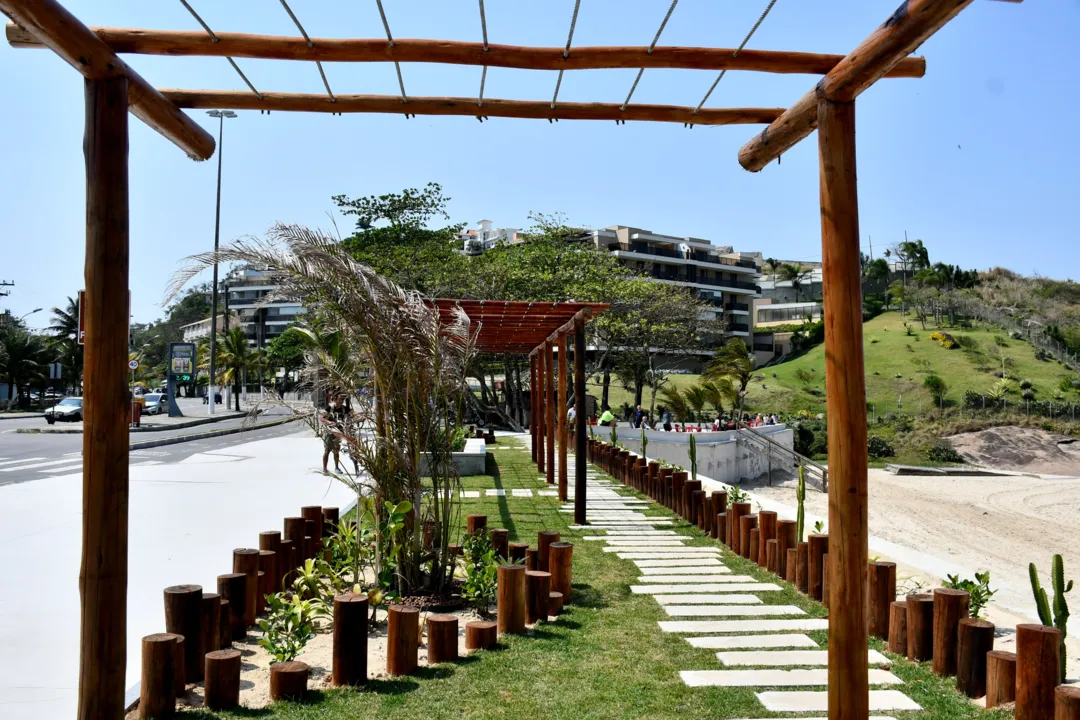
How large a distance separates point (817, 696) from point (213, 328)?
38.2m

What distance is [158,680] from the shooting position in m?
3.87

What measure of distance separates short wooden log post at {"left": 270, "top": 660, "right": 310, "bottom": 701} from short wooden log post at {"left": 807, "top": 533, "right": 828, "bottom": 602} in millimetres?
3817

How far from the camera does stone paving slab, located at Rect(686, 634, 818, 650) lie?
510 cm

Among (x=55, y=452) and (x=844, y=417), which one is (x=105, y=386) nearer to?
(x=844, y=417)

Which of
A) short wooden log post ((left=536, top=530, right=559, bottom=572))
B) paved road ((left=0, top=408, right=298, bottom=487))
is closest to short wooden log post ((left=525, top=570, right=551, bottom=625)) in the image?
short wooden log post ((left=536, top=530, right=559, bottom=572))

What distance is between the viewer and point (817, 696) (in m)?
4.24

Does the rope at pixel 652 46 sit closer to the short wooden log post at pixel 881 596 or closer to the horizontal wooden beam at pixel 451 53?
the horizontal wooden beam at pixel 451 53

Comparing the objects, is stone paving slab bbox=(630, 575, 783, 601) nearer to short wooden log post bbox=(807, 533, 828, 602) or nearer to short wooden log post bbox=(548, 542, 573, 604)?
short wooden log post bbox=(807, 533, 828, 602)

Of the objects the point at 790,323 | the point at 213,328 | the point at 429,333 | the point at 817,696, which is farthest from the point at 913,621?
the point at 790,323

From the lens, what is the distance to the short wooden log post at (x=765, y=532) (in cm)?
745

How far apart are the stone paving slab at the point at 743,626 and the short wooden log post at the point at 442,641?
4.84 ft

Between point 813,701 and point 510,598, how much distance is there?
188cm

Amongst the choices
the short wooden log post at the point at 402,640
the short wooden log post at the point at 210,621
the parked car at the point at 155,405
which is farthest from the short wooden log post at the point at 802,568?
the parked car at the point at 155,405

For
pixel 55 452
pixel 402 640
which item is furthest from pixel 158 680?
pixel 55 452
